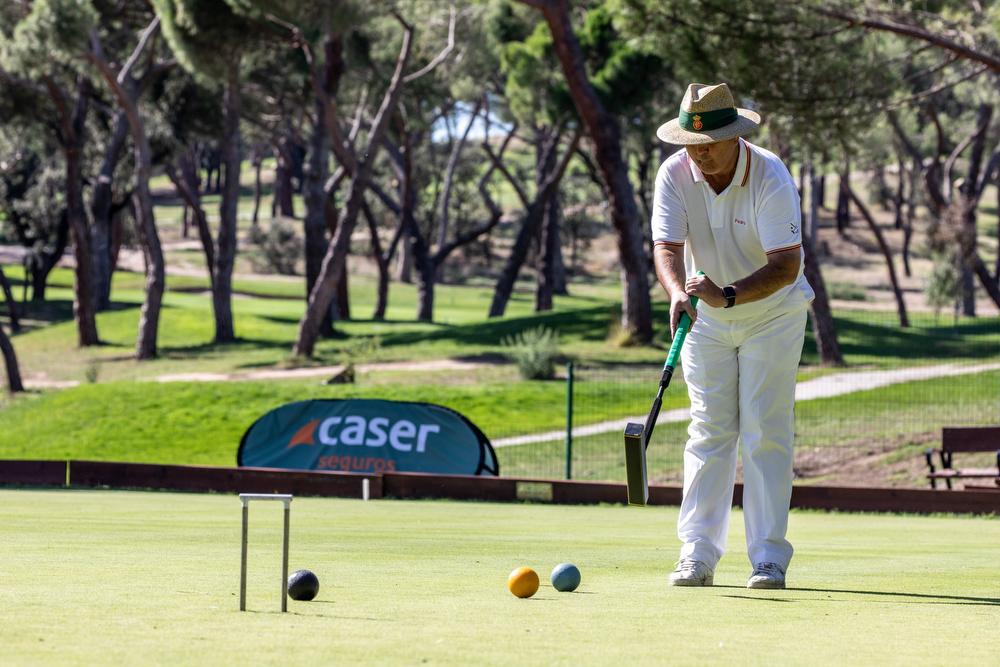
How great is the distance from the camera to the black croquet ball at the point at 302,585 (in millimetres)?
5242

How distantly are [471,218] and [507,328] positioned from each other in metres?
54.0

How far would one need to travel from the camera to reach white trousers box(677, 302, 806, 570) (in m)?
6.82

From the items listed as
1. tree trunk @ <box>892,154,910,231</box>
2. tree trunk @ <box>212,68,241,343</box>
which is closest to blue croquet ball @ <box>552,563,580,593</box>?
tree trunk @ <box>212,68,241,343</box>

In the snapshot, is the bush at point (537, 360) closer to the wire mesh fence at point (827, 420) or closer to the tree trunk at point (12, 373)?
the wire mesh fence at point (827, 420)

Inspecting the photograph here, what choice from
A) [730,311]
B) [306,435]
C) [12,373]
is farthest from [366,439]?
[12,373]

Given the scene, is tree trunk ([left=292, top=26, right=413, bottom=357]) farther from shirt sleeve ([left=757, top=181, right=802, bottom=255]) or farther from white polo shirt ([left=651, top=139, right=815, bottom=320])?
shirt sleeve ([left=757, top=181, right=802, bottom=255])

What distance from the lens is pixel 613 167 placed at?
30688 mm

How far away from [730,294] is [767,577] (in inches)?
47.6

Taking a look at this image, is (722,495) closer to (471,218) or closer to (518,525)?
(518,525)

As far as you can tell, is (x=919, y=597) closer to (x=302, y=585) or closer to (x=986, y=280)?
(x=302, y=585)

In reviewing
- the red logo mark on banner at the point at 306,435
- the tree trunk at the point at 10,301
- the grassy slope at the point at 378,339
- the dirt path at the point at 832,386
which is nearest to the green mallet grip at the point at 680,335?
the red logo mark on banner at the point at 306,435

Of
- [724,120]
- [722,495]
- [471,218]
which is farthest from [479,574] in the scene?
[471,218]

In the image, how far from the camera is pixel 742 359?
688cm

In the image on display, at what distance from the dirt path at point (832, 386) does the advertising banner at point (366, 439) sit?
15.5 feet
